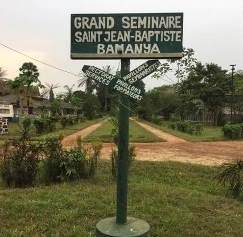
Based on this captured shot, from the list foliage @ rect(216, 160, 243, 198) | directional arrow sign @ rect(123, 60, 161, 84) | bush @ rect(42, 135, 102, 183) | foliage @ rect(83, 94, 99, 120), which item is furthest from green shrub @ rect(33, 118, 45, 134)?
foliage @ rect(83, 94, 99, 120)

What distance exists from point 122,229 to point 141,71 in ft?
4.59

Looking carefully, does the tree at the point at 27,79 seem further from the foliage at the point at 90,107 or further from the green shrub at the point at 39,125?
the green shrub at the point at 39,125

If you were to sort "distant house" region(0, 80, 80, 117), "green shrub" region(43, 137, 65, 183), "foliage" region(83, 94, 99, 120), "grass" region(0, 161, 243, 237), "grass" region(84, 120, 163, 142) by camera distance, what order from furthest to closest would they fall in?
"foliage" region(83, 94, 99, 120)
"distant house" region(0, 80, 80, 117)
"grass" region(84, 120, 163, 142)
"green shrub" region(43, 137, 65, 183)
"grass" region(0, 161, 243, 237)

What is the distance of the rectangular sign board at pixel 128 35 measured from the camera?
170 inches

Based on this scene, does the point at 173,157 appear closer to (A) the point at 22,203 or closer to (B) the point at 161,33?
(A) the point at 22,203

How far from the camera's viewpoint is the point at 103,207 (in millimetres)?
6258

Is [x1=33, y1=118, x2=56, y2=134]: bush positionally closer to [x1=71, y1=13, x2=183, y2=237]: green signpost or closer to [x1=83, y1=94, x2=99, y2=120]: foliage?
[x1=71, y1=13, x2=183, y2=237]: green signpost

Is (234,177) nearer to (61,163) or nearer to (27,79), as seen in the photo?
(61,163)

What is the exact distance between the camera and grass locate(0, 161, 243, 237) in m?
5.37

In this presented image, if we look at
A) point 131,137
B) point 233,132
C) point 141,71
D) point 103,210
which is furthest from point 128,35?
point 233,132

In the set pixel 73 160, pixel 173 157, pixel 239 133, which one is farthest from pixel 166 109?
pixel 73 160

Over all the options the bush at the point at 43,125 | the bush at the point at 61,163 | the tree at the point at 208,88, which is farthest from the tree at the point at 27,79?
the bush at the point at 61,163

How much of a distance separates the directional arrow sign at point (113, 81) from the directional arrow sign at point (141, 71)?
60 mm

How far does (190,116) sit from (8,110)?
24.4 metres
